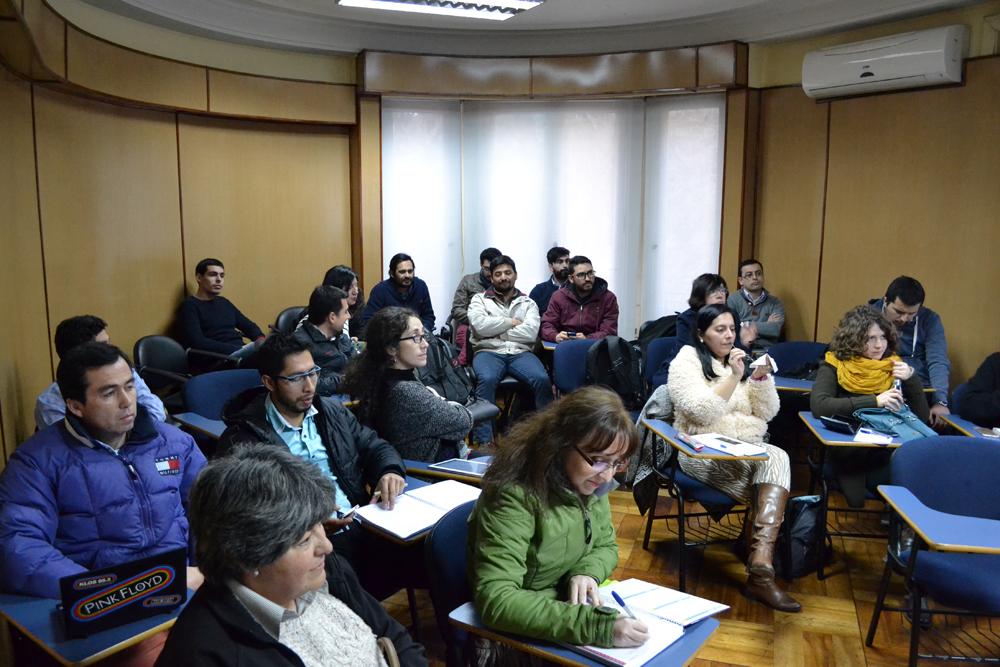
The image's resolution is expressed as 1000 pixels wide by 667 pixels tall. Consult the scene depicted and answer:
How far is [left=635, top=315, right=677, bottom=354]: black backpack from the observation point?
18.4ft

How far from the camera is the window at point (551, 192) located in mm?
6773

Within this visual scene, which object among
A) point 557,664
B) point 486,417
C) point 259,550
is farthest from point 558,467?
point 486,417

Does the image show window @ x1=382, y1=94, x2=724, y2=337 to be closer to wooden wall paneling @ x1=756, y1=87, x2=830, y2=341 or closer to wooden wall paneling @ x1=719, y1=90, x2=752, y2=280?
wooden wall paneling @ x1=719, y1=90, x2=752, y2=280

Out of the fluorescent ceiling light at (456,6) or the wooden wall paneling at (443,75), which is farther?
the wooden wall paneling at (443,75)

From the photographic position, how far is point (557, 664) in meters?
1.90

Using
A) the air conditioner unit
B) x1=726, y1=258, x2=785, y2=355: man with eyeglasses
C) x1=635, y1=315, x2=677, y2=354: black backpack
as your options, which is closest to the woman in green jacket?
x1=635, y1=315, x2=677, y2=354: black backpack

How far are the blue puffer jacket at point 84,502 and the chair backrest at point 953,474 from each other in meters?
2.57

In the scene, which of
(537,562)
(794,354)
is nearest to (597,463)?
(537,562)

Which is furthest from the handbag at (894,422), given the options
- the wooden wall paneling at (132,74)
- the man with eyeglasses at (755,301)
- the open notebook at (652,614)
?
the wooden wall paneling at (132,74)

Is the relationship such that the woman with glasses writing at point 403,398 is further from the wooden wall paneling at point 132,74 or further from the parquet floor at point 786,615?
the wooden wall paneling at point 132,74

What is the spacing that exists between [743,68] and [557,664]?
5491 millimetres

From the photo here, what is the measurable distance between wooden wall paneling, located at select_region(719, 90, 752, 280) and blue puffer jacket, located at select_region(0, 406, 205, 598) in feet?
16.4

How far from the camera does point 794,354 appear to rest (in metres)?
5.10

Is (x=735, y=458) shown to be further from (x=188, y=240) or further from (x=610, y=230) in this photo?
(x=188, y=240)
